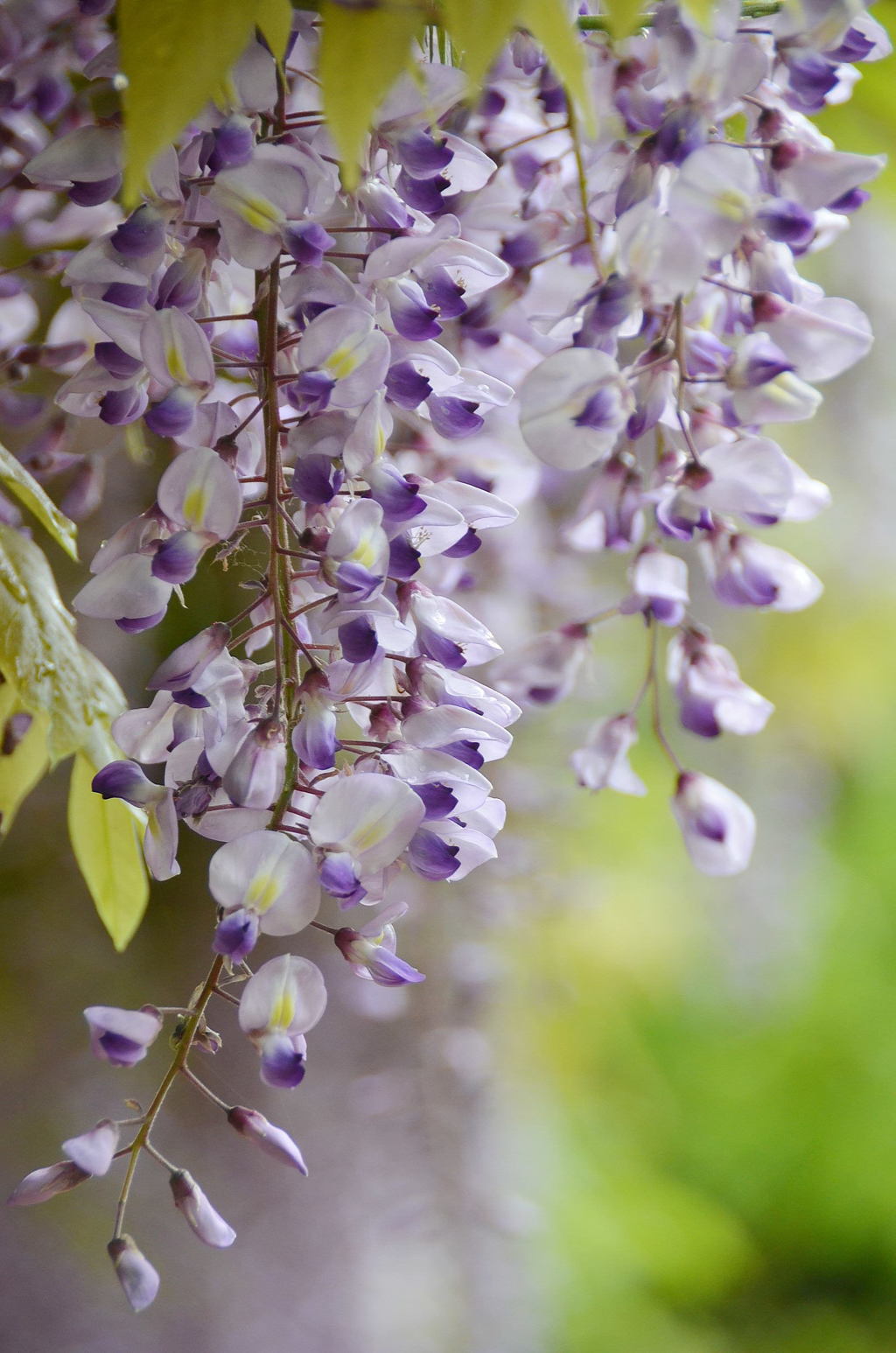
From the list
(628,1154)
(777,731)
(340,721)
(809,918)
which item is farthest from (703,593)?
(340,721)

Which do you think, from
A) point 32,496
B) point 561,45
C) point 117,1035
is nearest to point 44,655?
point 32,496

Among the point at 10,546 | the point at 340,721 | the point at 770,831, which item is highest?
the point at 10,546

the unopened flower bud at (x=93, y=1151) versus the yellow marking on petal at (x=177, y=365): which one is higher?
the yellow marking on petal at (x=177, y=365)

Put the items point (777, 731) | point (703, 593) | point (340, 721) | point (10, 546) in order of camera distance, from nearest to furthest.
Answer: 1. point (10, 546)
2. point (340, 721)
3. point (703, 593)
4. point (777, 731)

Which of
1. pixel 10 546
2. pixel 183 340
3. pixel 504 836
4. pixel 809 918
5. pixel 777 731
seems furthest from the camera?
pixel 809 918

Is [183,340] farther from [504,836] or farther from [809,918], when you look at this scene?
[809,918]

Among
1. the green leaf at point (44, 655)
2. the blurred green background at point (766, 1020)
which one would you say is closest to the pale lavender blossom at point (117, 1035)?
the green leaf at point (44, 655)

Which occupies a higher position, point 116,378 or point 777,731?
point 116,378

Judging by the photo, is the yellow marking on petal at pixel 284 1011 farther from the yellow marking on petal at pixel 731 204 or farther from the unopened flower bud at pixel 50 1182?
the yellow marking on petal at pixel 731 204
